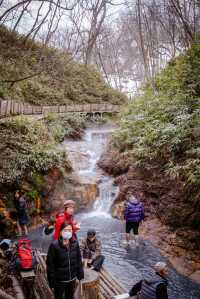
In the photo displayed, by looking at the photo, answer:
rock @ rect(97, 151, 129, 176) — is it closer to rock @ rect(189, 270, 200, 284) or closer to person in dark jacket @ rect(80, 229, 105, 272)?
rock @ rect(189, 270, 200, 284)

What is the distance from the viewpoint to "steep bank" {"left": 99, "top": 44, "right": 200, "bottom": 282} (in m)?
11.1

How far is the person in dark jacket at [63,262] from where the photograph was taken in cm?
532

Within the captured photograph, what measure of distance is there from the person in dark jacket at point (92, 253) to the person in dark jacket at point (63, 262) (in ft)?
6.26

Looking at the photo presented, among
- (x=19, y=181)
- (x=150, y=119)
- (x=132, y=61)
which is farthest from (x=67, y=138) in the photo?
(x=132, y=61)

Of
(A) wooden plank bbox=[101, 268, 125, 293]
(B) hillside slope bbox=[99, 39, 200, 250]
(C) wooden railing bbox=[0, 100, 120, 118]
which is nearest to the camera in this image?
(A) wooden plank bbox=[101, 268, 125, 293]

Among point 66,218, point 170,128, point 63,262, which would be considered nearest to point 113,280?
point 66,218

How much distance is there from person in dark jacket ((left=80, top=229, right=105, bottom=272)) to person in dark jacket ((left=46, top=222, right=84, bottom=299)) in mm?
1909

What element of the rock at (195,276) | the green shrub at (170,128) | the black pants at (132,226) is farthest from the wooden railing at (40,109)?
the rock at (195,276)

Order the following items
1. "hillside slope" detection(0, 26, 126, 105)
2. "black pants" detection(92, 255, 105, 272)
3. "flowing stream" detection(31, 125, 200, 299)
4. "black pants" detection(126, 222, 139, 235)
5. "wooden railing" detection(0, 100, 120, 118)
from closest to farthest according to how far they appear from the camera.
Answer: "black pants" detection(92, 255, 105, 272) < "flowing stream" detection(31, 125, 200, 299) < "black pants" detection(126, 222, 139, 235) < "wooden railing" detection(0, 100, 120, 118) < "hillside slope" detection(0, 26, 126, 105)

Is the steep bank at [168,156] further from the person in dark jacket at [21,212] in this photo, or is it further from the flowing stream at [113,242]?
the person in dark jacket at [21,212]

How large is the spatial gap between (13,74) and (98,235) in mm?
20595

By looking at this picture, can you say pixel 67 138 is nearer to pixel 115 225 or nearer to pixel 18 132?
pixel 18 132

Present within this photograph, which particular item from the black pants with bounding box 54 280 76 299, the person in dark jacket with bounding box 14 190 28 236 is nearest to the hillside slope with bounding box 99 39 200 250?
the person in dark jacket with bounding box 14 190 28 236

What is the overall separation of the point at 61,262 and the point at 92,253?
2475 millimetres
